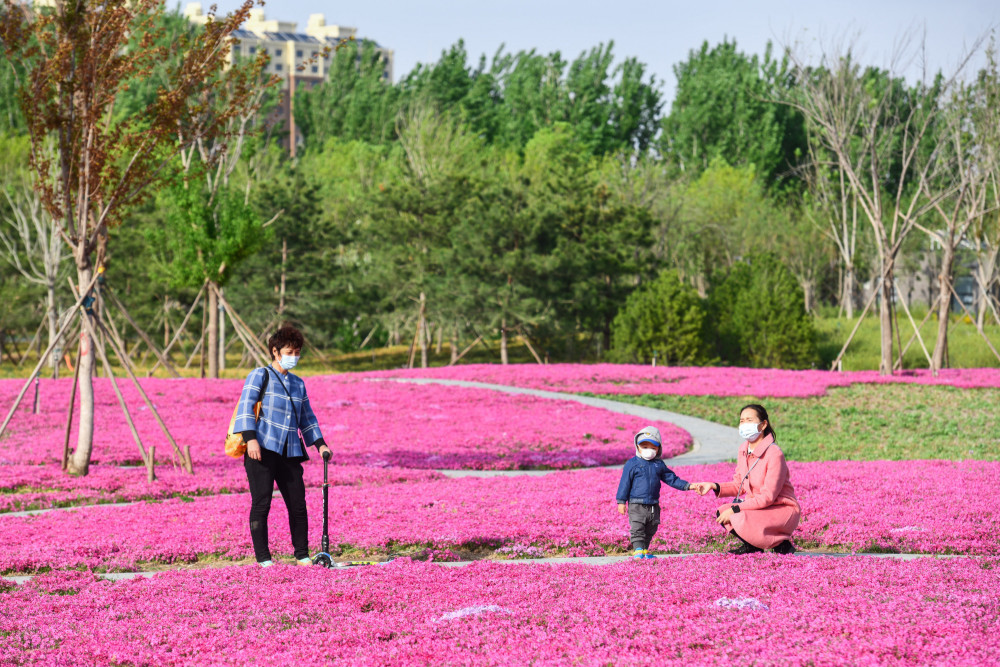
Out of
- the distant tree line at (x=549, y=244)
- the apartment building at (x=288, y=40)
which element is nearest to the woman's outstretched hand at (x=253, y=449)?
the distant tree line at (x=549, y=244)

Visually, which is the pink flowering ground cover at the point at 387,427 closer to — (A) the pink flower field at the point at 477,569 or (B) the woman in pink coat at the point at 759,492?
(A) the pink flower field at the point at 477,569

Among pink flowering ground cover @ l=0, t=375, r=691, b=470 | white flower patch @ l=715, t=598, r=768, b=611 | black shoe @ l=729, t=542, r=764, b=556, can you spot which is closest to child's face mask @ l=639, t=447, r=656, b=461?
black shoe @ l=729, t=542, r=764, b=556

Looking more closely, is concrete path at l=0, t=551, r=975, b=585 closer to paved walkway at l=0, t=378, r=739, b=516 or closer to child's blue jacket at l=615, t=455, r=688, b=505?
child's blue jacket at l=615, t=455, r=688, b=505

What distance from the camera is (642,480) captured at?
28.2ft

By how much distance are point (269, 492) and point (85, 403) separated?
7432 millimetres

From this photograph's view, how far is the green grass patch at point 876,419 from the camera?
1806 centimetres

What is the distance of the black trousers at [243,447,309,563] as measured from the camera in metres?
8.38

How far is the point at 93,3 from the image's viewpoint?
1467 cm

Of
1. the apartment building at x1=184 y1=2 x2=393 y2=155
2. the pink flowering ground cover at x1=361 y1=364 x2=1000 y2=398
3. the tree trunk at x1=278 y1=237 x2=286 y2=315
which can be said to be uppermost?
the apartment building at x1=184 y1=2 x2=393 y2=155

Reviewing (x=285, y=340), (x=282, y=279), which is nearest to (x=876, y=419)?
(x=285, y=340)

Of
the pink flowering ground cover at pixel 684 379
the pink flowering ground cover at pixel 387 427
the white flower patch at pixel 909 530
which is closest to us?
the white flower patch at pixel 909 530

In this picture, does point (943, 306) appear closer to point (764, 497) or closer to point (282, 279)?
point (764, 497)

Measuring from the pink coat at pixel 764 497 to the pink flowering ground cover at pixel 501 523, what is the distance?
4.52 ft

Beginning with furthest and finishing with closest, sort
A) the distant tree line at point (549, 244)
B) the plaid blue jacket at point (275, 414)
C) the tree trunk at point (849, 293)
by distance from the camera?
1. the tree trunk at point (849, 293)
2. the distant tree line at point (549, 244)
3. the plaid blue jacket at point (275, 414)
